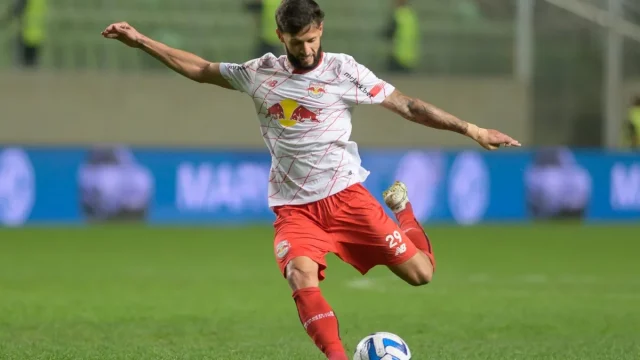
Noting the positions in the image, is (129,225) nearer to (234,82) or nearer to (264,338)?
(264,338)

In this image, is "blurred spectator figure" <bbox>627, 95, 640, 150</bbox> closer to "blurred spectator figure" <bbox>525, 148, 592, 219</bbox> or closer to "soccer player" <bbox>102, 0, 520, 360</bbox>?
"blurred spectator figure" <bbox>525, 148, 592, 219</bbox>

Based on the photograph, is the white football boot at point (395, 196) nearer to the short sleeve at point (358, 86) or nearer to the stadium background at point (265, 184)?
the stadium background at point (265, 184)

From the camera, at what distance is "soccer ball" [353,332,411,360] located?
6.27 meters

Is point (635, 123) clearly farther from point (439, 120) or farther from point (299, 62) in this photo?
point (299, 62)

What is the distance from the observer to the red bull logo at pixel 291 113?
668 centimetres

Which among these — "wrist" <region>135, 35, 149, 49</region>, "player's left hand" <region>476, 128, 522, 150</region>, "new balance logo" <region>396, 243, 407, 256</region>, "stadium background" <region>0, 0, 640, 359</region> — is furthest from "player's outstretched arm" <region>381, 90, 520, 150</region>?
"stadium background" <region>0, 0, 640, 359</region>

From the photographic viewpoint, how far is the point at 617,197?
864 inches

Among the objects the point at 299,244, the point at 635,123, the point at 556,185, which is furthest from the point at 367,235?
the point at 635,123

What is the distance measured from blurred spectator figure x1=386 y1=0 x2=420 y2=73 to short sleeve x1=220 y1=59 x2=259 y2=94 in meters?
16.4

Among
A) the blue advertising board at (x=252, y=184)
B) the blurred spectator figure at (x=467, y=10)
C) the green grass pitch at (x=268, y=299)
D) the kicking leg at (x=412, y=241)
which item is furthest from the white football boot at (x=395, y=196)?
the blurred spectator figure at (x=467, y=10)

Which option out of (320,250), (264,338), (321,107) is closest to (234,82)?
(321,107)

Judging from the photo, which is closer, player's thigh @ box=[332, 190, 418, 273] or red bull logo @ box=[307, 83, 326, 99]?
red bull logo @ box=[307, 83, 326, 99]

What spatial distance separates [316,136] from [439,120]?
64cm

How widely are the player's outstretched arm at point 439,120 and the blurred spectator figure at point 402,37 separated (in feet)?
53.5
